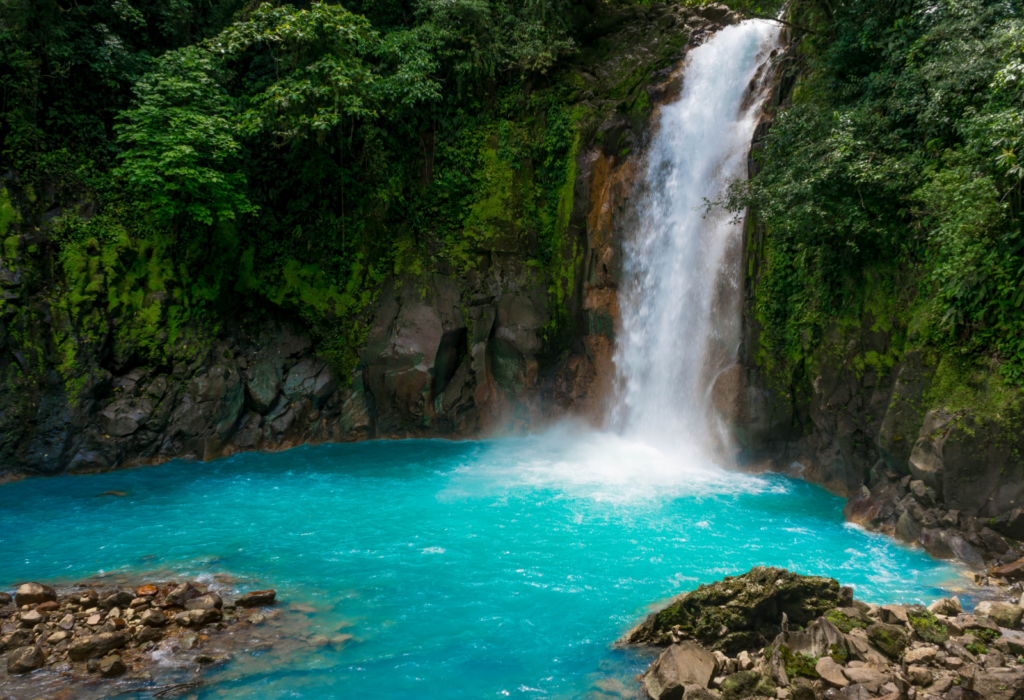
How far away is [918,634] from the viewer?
19.6 feet

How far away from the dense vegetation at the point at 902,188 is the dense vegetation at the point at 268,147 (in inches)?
264

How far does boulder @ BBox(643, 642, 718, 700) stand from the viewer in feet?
17.7

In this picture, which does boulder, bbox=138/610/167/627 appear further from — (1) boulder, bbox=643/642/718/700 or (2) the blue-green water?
(1) boulder, bbox=643/642/718/700

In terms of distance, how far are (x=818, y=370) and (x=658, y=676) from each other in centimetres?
867

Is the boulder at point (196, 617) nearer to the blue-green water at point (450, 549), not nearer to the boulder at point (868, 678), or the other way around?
the blue-green water at point (450, 549)

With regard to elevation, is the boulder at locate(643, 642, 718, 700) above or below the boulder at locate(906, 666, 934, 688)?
below

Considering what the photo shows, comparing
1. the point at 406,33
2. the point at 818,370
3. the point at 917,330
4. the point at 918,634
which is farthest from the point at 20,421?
the point at 917,330

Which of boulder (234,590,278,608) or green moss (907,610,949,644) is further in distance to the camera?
boulder (234,590,278,608)

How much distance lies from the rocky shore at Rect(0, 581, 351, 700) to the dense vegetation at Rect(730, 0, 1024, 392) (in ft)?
33.2

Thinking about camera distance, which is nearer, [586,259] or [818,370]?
[818,370]

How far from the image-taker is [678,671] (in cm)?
553

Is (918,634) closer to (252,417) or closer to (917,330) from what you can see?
(917,330)

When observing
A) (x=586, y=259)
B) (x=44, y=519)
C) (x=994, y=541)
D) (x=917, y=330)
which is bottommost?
(x=44, y=519)

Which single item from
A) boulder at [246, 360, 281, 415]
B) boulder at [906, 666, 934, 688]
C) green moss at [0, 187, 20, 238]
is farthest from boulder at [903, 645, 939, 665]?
green moss at [0, 187, 20, 238]
